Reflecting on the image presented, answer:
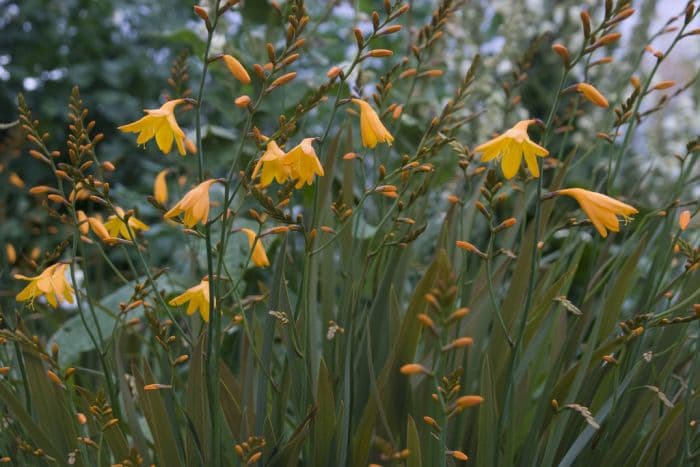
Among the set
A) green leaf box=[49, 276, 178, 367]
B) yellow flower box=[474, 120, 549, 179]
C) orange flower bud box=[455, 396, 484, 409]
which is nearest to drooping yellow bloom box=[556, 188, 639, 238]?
yellow flower box=[474, 120, 549, 179]

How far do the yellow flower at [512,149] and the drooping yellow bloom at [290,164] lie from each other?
0.95ft

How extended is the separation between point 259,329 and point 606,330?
77 cm

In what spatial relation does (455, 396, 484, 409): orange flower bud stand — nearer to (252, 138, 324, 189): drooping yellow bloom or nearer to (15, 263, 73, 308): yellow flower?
(252, 138, 324, 189): drooping yellow bloom

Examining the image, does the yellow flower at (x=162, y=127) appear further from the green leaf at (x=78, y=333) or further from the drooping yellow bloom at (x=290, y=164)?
the green leaf at (x=78, y=333)

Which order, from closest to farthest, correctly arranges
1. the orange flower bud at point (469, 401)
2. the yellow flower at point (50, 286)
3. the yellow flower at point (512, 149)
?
the orange flower bud at point (469, 401) → the yellow flower at point (512, 149) → the yellow flower at point (50, 286)

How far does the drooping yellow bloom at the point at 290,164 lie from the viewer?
120cm

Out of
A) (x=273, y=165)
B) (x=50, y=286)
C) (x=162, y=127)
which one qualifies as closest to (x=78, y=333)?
(x=50, y=286)

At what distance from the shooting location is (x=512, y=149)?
4.43 ft

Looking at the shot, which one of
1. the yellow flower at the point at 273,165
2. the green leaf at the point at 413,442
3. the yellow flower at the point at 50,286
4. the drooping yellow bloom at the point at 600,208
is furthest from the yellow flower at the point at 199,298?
the drooping yellow bloom at the point at 600,208

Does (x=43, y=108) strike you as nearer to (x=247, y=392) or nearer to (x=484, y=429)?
(x=247, y=392)

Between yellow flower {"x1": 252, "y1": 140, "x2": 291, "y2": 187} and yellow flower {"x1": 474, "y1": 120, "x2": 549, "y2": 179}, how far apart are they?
0.34 metres

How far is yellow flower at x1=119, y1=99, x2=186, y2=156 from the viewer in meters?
1.30

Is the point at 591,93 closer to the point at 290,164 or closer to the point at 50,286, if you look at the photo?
the point at 290,164

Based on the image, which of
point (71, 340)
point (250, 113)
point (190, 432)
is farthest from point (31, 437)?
point (71, 340)
